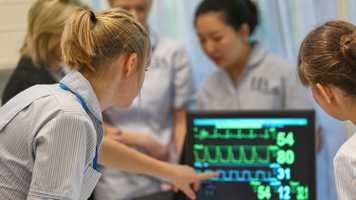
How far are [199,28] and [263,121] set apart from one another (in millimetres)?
738

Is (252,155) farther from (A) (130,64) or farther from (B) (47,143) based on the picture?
(B) (47,143)

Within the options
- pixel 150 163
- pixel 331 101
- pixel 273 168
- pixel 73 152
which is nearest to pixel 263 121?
pixel 273 168

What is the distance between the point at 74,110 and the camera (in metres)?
1.32

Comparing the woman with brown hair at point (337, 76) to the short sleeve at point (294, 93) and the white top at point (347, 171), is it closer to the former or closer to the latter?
the white top at point (347, 171)

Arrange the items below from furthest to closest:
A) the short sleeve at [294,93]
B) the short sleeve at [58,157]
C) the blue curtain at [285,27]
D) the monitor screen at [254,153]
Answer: the blue curtain at [285,27] < the short sleeve at [294,93] < the monitor screen at [254,153] < the short sleeve at [58,157]

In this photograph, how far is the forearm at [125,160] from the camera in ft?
5.97

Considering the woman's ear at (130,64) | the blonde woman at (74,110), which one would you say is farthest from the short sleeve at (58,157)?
the woman's ear at (130,64)

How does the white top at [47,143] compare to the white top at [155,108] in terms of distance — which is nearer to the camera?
the white top at [47,143]

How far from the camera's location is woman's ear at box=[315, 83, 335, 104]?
145cm

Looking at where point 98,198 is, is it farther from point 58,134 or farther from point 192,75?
point 58,134

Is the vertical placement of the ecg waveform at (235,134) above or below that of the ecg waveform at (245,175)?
above

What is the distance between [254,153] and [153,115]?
65 cm

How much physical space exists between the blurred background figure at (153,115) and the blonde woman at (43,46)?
1.19 ft

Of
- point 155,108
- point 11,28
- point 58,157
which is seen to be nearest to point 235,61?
point 155,108
